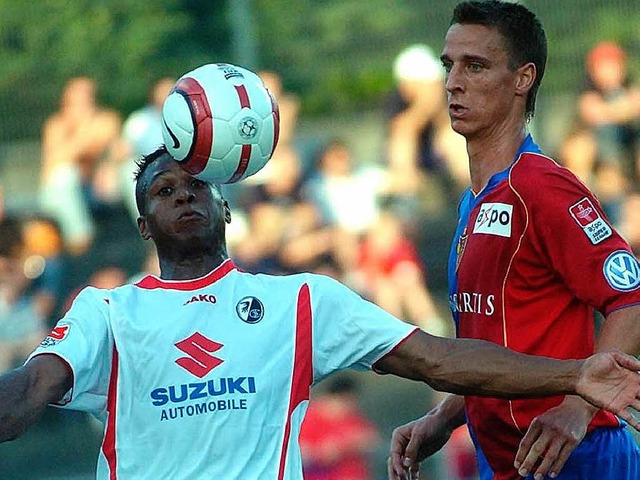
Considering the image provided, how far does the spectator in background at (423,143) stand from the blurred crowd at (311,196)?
0.5 inches

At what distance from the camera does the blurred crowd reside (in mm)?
12750

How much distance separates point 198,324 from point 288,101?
8.77m

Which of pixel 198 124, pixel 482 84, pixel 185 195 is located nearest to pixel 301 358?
pixel 185 195

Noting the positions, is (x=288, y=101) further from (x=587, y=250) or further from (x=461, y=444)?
(x=587, y=250)

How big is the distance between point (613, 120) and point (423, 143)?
1747mm

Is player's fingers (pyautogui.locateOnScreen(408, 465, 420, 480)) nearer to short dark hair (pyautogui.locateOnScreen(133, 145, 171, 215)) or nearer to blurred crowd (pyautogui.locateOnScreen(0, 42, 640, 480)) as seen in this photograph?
short dark hair (pyautogui.locateOnScreen(133, 145, 171, 215))

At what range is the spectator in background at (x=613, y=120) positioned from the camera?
12.5 m

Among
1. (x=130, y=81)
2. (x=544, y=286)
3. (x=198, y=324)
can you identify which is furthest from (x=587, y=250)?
(x=130, y=81)

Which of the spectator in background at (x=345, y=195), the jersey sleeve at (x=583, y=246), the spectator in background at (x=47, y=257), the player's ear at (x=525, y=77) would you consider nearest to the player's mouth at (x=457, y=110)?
the player's ear at (x=525, y=77)

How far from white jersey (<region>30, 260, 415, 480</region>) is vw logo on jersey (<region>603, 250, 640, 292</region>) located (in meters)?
0.89

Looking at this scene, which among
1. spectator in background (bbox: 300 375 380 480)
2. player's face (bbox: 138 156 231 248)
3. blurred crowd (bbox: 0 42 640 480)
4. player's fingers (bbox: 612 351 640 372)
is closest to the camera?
player's fingers (bbox: 612 351 640 372)

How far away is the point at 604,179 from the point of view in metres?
12.6

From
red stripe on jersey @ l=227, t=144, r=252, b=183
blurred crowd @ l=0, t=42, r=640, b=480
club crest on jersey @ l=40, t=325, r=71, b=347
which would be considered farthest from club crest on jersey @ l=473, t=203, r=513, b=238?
blurred crowd @ l=0, t=42, r=640, b=480

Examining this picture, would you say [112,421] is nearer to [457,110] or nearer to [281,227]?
[457,110]
